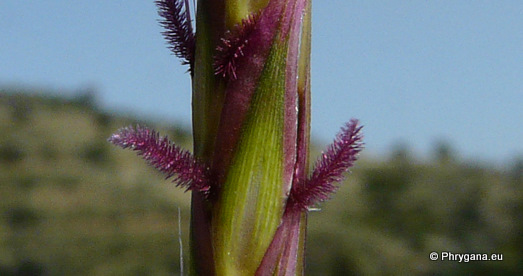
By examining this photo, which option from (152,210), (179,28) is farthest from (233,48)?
(152,210)

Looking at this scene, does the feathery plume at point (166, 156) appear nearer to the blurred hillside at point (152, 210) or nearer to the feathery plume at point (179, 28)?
the feathery plume at point (179, 28)

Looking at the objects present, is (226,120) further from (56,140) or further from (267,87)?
(56,140)

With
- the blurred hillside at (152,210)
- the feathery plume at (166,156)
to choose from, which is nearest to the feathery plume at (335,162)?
the feathery plume at (166,156)

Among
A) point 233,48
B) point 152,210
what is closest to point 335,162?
point 233,48

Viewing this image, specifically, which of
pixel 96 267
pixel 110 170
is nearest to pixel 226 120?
pixel 96 267

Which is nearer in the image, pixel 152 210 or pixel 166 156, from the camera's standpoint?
pixel 166 156

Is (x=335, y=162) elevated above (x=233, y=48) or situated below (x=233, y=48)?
below

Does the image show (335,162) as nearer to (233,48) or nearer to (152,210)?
(233,48)
